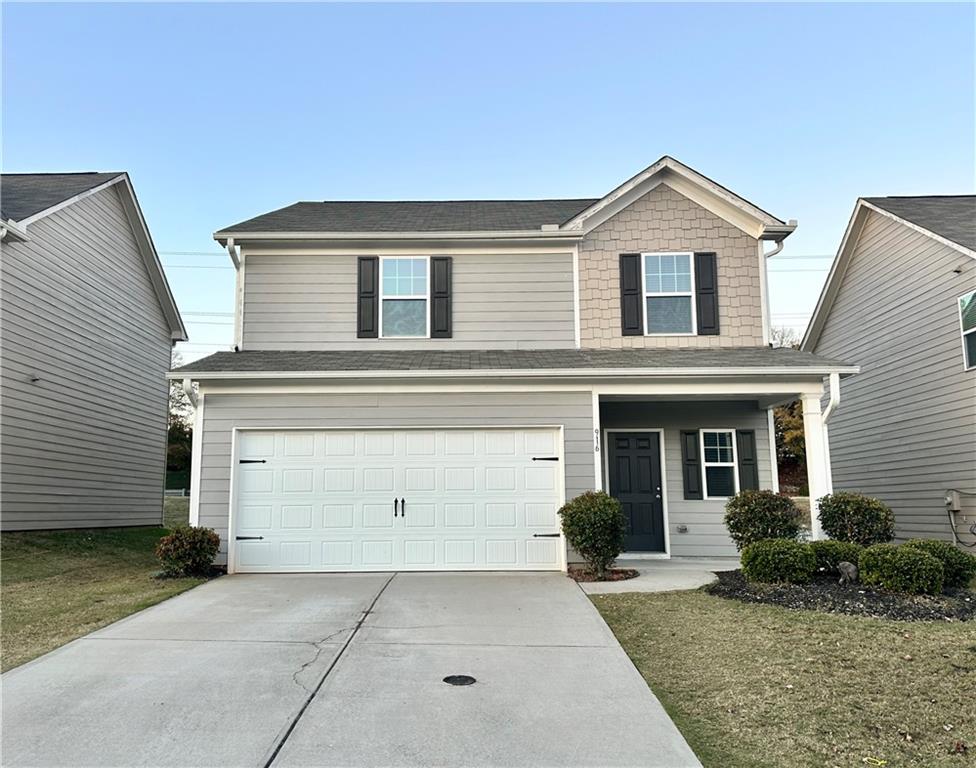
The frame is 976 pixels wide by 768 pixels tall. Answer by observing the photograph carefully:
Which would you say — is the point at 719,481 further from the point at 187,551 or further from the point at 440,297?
the point at 187,551

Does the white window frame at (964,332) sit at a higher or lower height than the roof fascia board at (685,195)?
lower

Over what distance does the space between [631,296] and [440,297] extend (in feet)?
10.4

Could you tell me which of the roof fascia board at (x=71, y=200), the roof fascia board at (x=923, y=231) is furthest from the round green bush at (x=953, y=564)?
the roof fascia board at (x=71, y=200)

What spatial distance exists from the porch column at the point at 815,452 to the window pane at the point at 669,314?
2.16m

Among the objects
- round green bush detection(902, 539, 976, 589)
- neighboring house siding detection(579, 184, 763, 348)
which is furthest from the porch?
round green bush detection(902, 539, 976, 589)

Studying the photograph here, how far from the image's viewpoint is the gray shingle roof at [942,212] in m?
10.9

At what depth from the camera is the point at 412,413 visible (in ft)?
31.9

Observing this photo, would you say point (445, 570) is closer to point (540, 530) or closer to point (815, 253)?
point (540, 530)

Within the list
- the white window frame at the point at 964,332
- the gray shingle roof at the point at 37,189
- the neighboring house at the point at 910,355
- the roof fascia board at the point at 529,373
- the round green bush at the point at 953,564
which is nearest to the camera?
the round green bush at the point at 953,564

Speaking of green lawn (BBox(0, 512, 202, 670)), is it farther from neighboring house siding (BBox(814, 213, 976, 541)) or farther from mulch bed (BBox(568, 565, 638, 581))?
neighboring house siding (BBox(814, 213, 976, 541))

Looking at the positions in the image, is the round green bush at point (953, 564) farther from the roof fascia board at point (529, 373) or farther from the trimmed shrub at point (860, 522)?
the roof fascia board at point (529, 373)

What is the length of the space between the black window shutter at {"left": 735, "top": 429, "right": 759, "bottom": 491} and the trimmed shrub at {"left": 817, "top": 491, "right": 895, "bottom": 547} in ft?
9.18

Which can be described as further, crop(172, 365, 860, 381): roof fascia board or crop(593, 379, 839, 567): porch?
crop(593, 379, 839, 567): porch

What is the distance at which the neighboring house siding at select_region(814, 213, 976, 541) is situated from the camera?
35.8ft
